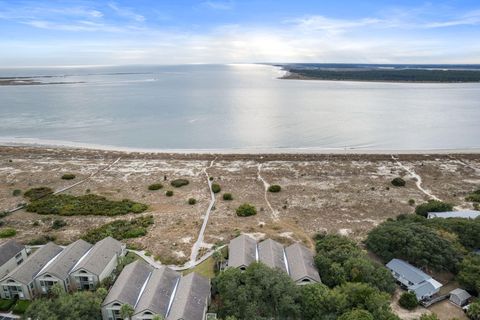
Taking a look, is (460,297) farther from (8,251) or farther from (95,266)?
(8,251)

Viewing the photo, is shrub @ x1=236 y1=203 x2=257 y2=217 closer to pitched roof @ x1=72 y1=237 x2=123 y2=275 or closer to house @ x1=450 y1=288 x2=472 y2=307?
pitched roof @ x1=72 y1=237 x2=123 y2=275

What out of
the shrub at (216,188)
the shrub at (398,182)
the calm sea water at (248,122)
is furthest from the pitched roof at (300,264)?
the calm sea water at (248,122)

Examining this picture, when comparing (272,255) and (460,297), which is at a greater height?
(272,255)

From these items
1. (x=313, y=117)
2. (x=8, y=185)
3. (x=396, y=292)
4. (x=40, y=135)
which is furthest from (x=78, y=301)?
(x=313, y=117)

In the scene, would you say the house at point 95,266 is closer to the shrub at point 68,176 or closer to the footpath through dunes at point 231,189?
the footpath through dunes at point 231,189

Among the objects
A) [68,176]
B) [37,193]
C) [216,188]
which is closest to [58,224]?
[37,193]

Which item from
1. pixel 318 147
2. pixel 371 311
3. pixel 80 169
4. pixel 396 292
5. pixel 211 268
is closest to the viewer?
pixel 371 311

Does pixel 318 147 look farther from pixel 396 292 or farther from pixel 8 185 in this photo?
pixel 8 185

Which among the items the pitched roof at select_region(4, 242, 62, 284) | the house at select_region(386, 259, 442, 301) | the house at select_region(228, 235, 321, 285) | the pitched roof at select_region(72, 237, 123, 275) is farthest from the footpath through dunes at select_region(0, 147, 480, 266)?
the house at select_region(386, 259, 442, 301)

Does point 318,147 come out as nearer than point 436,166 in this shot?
No
